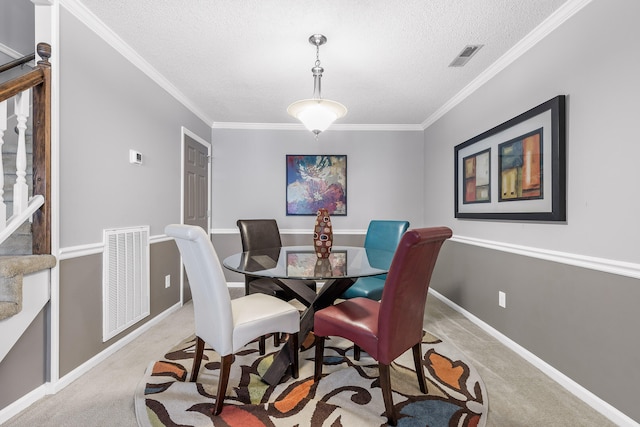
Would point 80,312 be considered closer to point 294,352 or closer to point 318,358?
point 294,352

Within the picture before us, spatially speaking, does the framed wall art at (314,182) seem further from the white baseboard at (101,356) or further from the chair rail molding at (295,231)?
the white baseboard at (101,356)

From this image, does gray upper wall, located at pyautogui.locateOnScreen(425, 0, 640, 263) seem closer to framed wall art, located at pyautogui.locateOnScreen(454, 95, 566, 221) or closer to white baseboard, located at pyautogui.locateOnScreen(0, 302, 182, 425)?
framed wall art, located at pyautogui.locateOnScreen(454, 95, 566, 221)

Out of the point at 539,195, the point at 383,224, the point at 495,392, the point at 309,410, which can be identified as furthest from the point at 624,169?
the point at 309,410

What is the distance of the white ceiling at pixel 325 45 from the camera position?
1859 millimetres

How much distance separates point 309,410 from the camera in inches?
61.6

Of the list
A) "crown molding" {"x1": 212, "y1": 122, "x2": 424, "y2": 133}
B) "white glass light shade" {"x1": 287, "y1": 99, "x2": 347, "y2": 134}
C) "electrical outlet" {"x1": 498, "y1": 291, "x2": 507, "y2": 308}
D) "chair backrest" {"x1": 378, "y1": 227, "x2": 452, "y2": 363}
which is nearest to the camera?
"chair backrest" {"x1": 378, "y1": 227, "x2": 452, "y2": 363}

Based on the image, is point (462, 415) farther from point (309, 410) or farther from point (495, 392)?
point (309, 410)

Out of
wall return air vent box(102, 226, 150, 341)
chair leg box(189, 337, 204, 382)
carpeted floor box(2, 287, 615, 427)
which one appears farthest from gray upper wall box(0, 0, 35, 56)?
chair leg box(189, 337, 204, 382)

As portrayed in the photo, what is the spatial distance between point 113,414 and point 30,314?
68 cm

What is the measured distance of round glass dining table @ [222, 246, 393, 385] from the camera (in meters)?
1.65

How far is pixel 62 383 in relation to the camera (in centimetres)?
176

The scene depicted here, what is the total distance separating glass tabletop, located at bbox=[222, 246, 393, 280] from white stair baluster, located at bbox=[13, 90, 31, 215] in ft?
3.53

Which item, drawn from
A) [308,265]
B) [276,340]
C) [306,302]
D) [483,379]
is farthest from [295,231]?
[483,379]

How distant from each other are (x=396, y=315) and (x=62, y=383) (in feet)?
6.43
